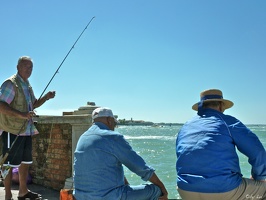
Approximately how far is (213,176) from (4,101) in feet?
7.83

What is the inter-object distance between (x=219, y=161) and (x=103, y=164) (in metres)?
0.81

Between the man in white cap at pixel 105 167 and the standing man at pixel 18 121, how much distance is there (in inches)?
56.8

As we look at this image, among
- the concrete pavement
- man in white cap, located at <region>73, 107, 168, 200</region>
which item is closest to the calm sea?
man in white cap, located at <region>73, 107, 168, 200</region>

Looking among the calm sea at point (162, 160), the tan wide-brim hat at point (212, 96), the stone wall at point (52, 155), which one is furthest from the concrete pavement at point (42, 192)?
the tan wide-brim hat at point (212, 96)

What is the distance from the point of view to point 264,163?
244cm

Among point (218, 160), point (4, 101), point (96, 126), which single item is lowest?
point (218, 160)

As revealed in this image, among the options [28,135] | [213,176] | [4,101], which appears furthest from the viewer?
[28,135]

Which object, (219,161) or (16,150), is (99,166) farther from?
(16,150)

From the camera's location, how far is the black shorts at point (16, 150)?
3.76 metres

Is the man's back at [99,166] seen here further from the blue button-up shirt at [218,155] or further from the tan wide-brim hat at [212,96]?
the tan wide-brim hat at [212,96]

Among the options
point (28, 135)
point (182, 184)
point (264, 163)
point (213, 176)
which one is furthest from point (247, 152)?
point (28, 135)

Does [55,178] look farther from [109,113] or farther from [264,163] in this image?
[264,163]

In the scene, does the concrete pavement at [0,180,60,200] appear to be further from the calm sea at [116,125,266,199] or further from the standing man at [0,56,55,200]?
the calm sea at [116,125,266,199]

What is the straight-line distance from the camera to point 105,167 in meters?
2.42
